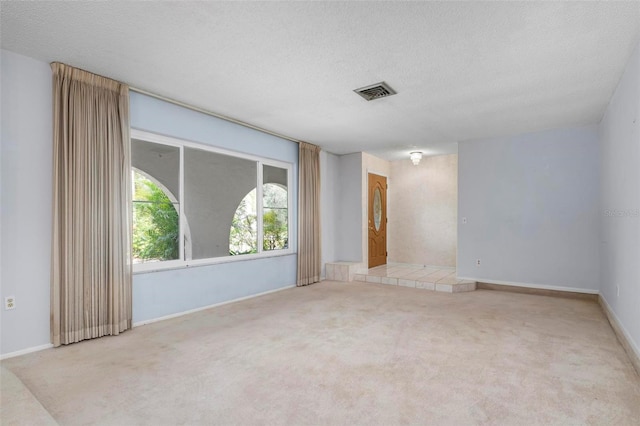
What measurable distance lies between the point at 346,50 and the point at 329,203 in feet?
14.1

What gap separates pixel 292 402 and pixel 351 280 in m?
4.29

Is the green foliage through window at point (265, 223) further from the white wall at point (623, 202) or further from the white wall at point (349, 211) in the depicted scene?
the white wall at point (623, 202)

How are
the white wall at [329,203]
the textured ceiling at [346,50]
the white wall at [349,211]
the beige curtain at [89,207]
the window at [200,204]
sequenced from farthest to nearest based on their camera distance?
the white wall at [349,211] < the white wall at [329,203] < the window at [200,204] < the beige curtain at [89,207] < the textured ceiling at [346,50]

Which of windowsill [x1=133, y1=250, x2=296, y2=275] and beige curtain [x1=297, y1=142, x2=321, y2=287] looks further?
beige curtain [x1=297, y1=142, x2=321, y2=287]

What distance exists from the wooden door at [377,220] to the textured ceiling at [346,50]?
311cm

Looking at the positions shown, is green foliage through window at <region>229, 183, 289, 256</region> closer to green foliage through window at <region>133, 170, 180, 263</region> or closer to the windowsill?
the windowsill

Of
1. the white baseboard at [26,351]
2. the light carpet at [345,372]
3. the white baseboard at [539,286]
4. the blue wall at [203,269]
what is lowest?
the light carpet at [345,372]

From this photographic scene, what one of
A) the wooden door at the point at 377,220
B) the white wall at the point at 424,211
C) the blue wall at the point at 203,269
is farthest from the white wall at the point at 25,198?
the white wall at the point at 424,211

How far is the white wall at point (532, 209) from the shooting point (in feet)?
16.0

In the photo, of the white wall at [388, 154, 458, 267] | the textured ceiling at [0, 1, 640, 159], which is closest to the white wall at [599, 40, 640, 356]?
the textured ceiling at [0, 1, 640, 159]

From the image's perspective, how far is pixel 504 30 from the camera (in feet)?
7.91

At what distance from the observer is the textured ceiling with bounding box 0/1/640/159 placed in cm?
223

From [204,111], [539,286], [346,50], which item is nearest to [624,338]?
[539,286]

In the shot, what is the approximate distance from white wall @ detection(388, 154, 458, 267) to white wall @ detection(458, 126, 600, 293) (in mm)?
1266
